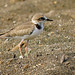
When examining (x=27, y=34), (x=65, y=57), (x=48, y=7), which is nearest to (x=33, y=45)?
(x=27, y=34)

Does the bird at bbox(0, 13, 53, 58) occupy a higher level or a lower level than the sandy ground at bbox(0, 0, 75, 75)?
higher

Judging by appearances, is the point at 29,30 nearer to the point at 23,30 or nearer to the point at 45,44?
the point at 23,30

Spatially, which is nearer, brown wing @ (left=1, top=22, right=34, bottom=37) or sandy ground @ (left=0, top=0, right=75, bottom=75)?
sandy ground @ (left=0, top=0, right=75, bottom=75)

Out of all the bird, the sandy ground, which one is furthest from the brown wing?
the sandy ground

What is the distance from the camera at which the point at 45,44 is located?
5227 mm

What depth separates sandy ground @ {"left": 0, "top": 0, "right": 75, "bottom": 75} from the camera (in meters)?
4.14

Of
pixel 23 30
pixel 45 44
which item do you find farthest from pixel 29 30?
pixel 45 44

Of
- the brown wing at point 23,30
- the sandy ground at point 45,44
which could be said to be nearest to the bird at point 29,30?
the brown wing at point 23,30

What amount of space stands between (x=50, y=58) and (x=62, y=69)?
1.38ft

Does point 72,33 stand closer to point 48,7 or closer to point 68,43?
point 68,43

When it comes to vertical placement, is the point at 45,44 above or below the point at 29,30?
below

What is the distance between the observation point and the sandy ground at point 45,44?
13.6ft

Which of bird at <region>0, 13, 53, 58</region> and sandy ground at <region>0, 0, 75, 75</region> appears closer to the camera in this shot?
sandy ground at <region>0, 0, 75, 75</region>

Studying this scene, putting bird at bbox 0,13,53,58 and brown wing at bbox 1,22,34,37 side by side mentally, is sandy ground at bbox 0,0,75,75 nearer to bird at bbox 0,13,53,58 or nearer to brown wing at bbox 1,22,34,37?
bird at bbox 0,13,53,58
